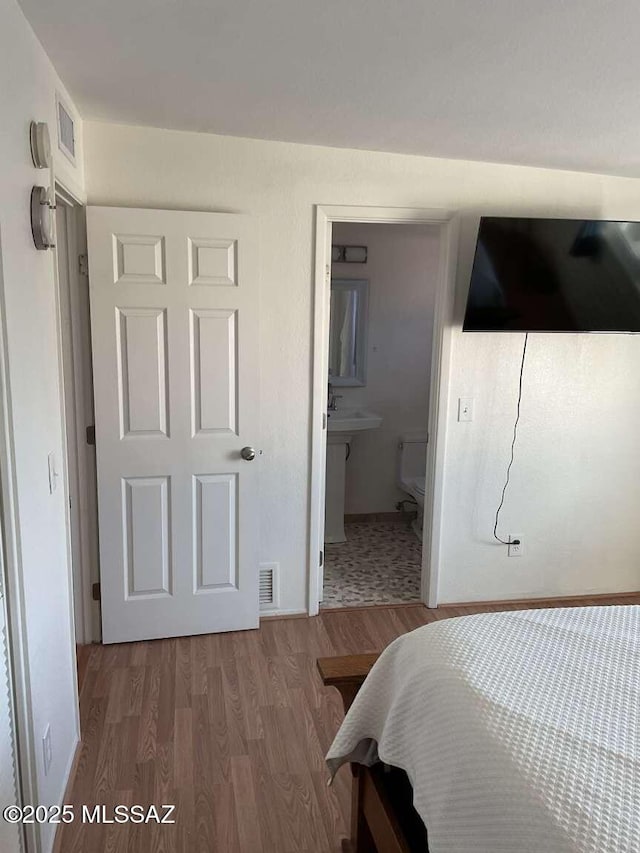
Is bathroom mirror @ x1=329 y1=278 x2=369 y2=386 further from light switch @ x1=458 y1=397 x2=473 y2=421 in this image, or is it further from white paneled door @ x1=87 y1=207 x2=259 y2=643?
white paneled door @ x1=87 y1=207 x2=259 y2=643

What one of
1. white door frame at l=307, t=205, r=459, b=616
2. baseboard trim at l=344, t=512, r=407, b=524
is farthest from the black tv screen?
baseboard trim at l=344, t=512, r=407, b=524

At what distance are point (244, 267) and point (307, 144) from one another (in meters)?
0.63

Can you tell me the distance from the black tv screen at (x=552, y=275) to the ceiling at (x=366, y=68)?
333 millimetres

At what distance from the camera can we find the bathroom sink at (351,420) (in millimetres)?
4203

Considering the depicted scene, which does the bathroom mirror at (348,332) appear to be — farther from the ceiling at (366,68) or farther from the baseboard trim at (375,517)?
the ceiling at (366,68)

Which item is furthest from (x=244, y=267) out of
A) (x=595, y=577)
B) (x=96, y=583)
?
(x=595, y=577)

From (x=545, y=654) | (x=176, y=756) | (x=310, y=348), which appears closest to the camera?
(x=545, y=654)

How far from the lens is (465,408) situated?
3.30 meters

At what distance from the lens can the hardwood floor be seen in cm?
194

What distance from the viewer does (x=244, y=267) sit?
2.84m

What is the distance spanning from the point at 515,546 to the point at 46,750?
2541mm

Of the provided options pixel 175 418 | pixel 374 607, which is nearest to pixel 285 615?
pixel 374 607

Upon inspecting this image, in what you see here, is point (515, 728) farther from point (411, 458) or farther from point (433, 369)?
point (411, 458)

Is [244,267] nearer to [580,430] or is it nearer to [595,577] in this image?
[580,430]
